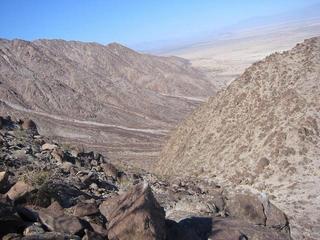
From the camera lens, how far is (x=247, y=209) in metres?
10.6

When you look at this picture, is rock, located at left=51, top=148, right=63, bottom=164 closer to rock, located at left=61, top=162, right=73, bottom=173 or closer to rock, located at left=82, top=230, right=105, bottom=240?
rock, located at left=61, top=162, right=73, bottom=173

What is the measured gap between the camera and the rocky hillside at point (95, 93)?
131ft

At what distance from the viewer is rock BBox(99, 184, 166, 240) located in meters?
6.66

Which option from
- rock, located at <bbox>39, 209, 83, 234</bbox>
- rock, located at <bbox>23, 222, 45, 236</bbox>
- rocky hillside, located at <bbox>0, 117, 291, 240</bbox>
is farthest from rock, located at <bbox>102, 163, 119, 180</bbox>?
rock, located at <bbox>23, 222, 45, 236</bbox>

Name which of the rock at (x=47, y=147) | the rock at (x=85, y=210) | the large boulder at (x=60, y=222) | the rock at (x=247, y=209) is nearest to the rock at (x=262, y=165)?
the rock at (x=247, y=209)

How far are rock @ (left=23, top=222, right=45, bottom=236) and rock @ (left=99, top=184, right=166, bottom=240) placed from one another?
0.92 m

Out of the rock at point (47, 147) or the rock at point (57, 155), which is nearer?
the rock at point (57, 155)

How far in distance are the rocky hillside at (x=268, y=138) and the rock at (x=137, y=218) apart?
546cm

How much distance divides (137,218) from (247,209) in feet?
14.5

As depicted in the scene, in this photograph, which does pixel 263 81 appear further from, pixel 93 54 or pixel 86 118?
pixel 93 54

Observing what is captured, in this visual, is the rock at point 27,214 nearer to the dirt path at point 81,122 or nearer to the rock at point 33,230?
the rock at point 33,230

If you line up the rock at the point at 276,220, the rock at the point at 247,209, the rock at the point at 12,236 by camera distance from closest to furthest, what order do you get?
1. the rock at the point at 12,236
2. the rock at the point at 247,209
3. the rock at the point at 276,220

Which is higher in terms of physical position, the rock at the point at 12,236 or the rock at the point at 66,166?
the rock at the point at 12,236

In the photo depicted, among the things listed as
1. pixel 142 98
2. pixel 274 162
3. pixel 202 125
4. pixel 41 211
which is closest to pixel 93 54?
pixel 142 98
